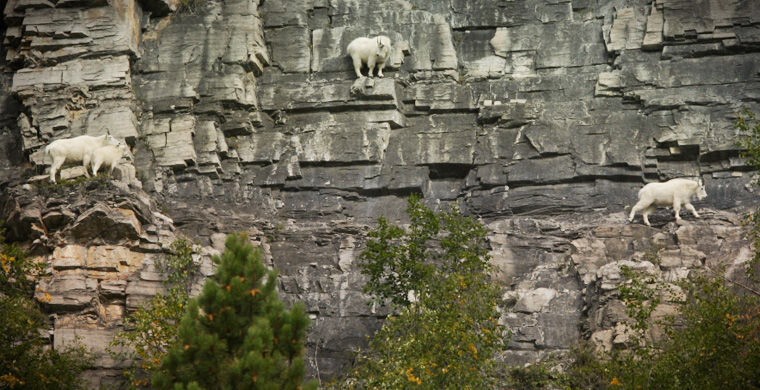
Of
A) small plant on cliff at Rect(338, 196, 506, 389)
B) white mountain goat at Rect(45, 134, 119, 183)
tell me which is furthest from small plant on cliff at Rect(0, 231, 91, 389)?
small plant on cliff at Rect(338, 196, 506, 389)

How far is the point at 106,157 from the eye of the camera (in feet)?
142

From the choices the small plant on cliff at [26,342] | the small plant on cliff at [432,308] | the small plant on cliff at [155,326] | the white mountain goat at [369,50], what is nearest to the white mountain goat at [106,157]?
the small plant on cliff at [26,342]

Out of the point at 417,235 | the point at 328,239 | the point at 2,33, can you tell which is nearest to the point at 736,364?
the point at 417,235

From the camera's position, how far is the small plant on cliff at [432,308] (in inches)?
1363

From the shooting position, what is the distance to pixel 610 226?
1697 inches

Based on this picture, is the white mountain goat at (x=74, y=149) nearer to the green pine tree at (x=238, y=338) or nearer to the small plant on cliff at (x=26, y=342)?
the small plant on cliff at (x=26, y=342)

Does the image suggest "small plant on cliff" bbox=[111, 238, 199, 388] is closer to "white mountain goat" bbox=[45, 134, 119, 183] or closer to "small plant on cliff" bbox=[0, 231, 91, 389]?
"small plant on cliff" bbox=[0, 231, 91, 389]

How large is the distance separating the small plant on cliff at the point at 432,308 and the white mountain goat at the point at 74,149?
7854mm

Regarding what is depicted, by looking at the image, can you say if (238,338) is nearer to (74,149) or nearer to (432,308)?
(432,308)

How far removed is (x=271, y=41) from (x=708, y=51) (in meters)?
13.5

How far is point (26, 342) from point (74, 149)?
8680mm

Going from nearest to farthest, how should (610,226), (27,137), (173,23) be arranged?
(610,226), (27,137), (173,23)

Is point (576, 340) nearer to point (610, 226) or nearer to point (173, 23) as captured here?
point (610, 226)

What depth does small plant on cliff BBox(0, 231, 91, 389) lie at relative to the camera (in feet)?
114
